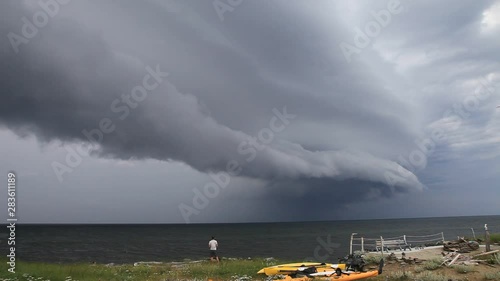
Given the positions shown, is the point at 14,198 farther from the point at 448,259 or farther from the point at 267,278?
the point at 448,259

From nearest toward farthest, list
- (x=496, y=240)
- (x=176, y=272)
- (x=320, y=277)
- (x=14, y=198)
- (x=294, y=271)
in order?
(x=14, y=198)
(x=320, y=277)
(x=294, y=271)
(x=176, y=272)
(x=496, y=240)

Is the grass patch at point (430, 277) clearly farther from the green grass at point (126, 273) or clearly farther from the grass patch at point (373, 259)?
the green grass at point (126, 273)

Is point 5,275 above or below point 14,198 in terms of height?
below

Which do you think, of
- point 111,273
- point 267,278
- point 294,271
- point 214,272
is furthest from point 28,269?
point 294,271

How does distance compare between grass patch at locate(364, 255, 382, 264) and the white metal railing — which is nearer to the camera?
grass patch at locate(364, 255, 382, 264)

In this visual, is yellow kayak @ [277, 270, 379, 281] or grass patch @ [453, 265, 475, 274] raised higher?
grass patch @ [453, 265, 475, 274]

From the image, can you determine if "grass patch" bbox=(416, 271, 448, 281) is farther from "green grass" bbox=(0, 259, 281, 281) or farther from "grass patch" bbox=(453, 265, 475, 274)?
"green grass" bbox=(0, 259, 281, 281)

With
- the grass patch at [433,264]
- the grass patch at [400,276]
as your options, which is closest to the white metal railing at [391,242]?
the grass patch at [433,264]

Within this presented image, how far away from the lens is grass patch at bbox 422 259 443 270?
82.8 ft

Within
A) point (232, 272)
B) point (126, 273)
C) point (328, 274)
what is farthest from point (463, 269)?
point (126, 273)

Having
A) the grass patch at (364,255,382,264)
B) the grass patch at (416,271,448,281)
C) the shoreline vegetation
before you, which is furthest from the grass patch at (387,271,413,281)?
the grass patch at (364,255,382,264)

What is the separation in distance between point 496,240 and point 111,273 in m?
35.3

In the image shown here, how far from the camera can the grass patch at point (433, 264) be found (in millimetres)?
25241

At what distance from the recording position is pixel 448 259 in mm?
27203
